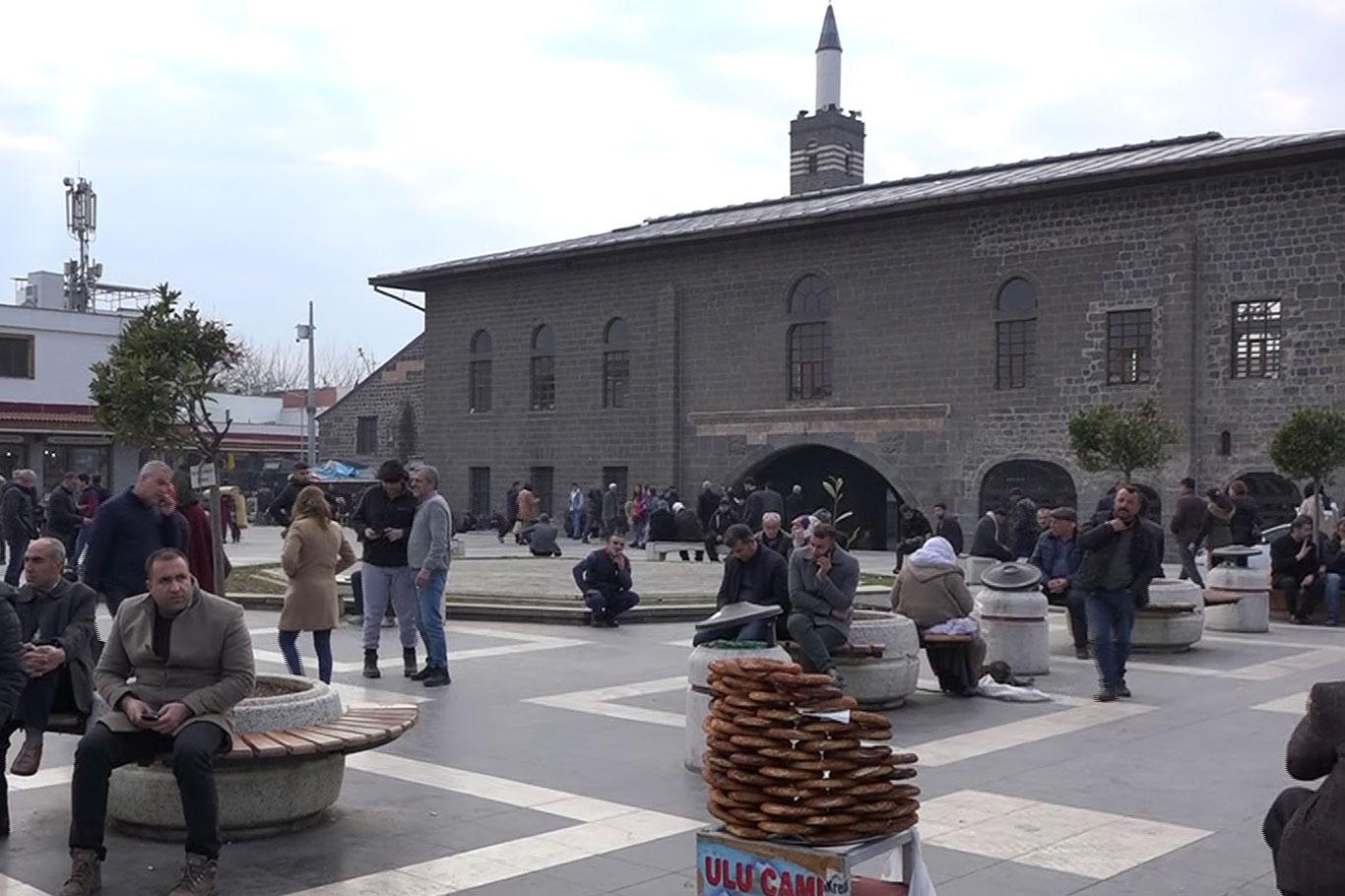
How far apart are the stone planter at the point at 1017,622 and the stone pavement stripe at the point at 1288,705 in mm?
1814

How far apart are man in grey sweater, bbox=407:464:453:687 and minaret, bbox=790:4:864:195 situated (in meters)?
49.0

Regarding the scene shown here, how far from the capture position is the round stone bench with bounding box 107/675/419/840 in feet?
20.2

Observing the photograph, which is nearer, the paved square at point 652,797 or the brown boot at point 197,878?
the brown boot at point 197,878

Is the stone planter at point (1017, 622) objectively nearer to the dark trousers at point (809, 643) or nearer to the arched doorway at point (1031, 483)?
the dark trousers at point (809, 643)

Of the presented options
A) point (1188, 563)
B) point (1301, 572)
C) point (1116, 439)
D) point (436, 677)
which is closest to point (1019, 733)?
point (436, 677)

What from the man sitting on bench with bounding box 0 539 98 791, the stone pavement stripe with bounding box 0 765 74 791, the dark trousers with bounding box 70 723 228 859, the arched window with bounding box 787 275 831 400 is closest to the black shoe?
the stone pavement stripe with bounding box 0 765 74 791

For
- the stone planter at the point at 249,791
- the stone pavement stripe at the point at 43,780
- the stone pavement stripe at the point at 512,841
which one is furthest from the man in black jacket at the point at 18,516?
the stone planter at the point at 249,791

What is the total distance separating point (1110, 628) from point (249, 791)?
22.5 ft

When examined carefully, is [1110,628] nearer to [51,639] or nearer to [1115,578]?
[1115,578]

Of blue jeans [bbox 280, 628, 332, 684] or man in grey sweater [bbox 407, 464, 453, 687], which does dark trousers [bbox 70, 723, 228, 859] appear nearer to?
blue jeans [bbox 280, 628, 332, 684]

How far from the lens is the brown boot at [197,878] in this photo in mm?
5430

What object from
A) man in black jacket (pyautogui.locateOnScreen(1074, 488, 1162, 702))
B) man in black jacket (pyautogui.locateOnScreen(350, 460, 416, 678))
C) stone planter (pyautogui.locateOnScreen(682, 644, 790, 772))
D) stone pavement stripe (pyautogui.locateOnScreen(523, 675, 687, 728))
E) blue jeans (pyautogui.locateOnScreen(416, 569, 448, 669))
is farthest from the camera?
man in black jacket (pyautogui.locateOnScreen(350, 460, 416, 678))

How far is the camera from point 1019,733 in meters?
9.22

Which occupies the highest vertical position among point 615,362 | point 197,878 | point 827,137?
point 827,137
